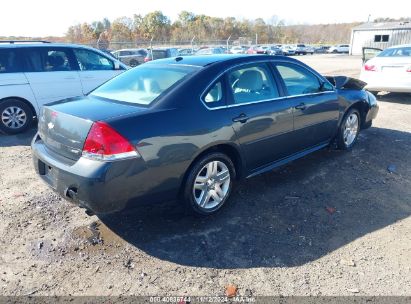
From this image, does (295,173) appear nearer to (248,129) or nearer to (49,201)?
(248,129)

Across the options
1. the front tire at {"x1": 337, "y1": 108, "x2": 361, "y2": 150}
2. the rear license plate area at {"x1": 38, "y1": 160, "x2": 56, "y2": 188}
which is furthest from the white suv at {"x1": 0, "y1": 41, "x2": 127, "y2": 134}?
the front tire at {"x1": 337, "y1": 108, "x2": 361, "y2": 150}

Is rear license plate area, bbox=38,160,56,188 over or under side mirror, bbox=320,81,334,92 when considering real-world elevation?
under

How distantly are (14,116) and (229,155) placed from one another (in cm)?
511

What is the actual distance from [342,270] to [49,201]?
317 cm

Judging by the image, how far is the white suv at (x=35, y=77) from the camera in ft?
22.0

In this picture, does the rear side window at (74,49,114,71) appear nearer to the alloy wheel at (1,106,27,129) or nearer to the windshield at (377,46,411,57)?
the alloy wheel at (1,106,27,129)

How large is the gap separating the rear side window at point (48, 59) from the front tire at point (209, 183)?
5173mm

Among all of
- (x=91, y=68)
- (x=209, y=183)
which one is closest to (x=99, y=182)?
(x=209, y=183)

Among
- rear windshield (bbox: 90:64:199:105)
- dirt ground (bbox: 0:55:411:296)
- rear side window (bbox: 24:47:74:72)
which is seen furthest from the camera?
rear side window (bbox: 24:47:74:72)

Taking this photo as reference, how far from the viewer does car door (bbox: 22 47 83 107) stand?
6934 mm

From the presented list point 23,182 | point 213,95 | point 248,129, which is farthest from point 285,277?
point 23,182

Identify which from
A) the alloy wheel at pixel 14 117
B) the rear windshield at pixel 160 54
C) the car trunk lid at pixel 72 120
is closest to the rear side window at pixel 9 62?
the alloy wheel at pixel 14 117

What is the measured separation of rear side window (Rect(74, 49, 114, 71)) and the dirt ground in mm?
3719

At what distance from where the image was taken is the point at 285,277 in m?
2.79
